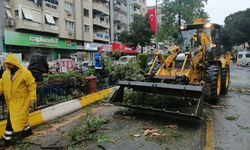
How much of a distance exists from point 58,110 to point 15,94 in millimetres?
2331

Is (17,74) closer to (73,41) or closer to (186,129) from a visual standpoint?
(186,129)

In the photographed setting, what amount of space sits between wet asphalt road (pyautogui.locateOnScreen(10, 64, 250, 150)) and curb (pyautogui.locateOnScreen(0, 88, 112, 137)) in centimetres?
21

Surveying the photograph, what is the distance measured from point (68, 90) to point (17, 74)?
3526mm

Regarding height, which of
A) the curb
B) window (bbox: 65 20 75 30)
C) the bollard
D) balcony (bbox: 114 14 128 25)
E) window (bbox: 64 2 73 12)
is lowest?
Result: the curb

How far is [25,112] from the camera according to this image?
539cm

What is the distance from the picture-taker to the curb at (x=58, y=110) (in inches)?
256

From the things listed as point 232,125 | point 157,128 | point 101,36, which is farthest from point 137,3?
point 157,128

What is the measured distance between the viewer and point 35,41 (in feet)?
94.8

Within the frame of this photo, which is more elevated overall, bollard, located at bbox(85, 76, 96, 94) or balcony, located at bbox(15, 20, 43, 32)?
balcony, located at bbox(15, 20, 43, 32)

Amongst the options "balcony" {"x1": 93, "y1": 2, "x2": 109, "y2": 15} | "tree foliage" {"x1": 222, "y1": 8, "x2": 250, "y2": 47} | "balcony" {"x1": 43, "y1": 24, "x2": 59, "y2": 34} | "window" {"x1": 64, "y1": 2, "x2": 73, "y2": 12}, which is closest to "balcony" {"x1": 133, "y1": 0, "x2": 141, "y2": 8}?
"balcony" {"x1": 93, "y1": 2, "x2": 109, "y2": 15}

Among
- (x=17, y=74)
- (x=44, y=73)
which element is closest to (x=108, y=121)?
(x=17, y=74)

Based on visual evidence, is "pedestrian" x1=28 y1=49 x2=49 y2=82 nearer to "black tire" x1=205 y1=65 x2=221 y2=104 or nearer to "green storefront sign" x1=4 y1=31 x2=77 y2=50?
"black tire" x1=205 y1=65 x2=221 y2=104

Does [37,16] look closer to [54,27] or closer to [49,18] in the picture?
[49,18]

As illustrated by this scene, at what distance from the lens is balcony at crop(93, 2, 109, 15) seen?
4337cm
